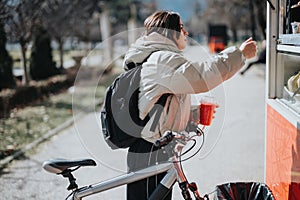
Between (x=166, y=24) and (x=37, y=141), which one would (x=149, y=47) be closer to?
(x=166, y=24)

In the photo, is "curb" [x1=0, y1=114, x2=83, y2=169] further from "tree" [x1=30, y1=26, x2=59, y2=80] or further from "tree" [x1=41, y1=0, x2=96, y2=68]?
"tree" [x1=30, y1=26, x2=59, y2=80]

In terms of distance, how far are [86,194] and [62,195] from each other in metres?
2.26

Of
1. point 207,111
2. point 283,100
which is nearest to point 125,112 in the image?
point 207,111

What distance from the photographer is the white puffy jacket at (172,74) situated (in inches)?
103

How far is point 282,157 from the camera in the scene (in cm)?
329

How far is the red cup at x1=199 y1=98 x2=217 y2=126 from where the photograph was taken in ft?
9.59

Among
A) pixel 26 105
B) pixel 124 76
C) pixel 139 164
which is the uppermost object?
pixel 124 76

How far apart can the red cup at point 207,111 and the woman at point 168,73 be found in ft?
0.35

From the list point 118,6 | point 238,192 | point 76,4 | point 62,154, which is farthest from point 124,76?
point 118,6

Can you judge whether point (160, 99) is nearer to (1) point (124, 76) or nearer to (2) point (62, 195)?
(1) point (124, 76)

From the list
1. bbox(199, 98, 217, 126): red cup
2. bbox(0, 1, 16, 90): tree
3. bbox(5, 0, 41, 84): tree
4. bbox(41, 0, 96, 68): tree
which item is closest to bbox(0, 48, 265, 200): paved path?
bbox(199, 98, 217, 126): red cup

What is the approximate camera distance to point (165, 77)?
8.62 ft

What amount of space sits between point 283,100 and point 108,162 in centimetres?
150

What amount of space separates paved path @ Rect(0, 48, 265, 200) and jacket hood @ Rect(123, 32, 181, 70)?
2.05 ft
